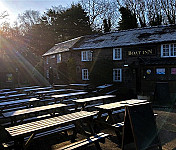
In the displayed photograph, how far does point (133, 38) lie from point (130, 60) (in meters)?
2.38

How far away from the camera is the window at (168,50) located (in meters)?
16.0

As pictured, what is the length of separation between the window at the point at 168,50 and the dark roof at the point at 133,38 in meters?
0.65

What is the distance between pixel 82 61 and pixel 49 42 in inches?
702

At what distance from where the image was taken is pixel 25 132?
3.88 metres

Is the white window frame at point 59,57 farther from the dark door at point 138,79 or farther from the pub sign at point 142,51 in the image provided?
the dark door at point 138,79

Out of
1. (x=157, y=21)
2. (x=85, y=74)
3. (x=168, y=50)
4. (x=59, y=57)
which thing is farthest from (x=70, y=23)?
(x=168, y=50)

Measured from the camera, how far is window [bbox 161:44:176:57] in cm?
1600

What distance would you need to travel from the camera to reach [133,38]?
18.6 metres

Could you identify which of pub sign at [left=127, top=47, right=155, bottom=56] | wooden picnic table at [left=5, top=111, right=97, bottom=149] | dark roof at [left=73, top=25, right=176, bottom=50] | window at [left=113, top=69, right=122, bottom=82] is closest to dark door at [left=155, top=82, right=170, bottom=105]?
dark roof at [left=73, top=25, right=176, bottom=50]

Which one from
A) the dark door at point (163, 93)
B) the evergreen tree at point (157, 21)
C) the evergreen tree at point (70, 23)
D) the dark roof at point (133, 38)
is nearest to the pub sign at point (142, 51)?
the dark roof at point (133, 38)

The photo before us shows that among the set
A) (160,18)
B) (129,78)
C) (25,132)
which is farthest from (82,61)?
(25,132)

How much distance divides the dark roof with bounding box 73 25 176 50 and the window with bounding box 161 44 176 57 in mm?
651

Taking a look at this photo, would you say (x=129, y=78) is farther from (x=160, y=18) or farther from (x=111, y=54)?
(x=160, y=18)

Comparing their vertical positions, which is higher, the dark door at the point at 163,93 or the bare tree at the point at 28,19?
the bare tree at the point at 28,19
